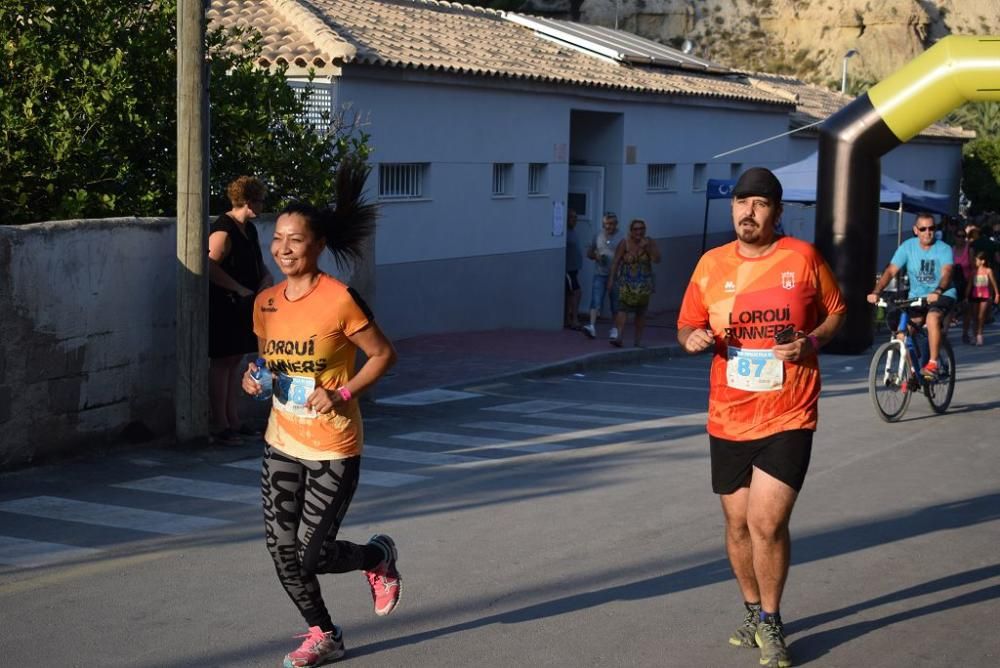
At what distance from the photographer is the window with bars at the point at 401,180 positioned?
758 inches

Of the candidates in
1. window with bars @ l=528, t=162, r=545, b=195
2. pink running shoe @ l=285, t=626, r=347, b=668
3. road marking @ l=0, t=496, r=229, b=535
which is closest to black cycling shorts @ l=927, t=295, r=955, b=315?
road marking @ l=0, t=496, r=229, b=535

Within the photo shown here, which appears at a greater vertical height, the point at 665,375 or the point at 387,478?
the point at 387,478

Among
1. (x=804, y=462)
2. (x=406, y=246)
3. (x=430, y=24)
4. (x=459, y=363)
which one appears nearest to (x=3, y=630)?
(x=804, y=462)

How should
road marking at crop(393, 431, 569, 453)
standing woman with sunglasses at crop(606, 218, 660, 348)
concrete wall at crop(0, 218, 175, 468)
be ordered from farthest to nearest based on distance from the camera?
1. standing woman with sunglasses at crop(606, 218, 660, 348)
2. road marking at crop(393, 431, 569, 453)
3. concrete wall at crop(0, 218, 175, 468)

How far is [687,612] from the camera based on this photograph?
654cm

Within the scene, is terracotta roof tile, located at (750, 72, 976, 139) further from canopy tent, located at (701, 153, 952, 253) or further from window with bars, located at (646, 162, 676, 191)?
canopy tent, located at (701, 153, 952, 253)

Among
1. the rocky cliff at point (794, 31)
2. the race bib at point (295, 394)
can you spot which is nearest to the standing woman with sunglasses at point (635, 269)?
the race bib at point (295, 394)

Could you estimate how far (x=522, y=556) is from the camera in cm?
758

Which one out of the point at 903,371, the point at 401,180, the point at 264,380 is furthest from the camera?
the point at 401,180

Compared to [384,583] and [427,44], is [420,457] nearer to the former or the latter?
[384,583]

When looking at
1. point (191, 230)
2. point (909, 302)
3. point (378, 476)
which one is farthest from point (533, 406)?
point (191, 230)

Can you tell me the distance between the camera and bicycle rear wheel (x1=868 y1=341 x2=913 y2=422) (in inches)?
510

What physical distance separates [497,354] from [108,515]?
10186 millimetres

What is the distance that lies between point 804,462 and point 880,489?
4280 mm
